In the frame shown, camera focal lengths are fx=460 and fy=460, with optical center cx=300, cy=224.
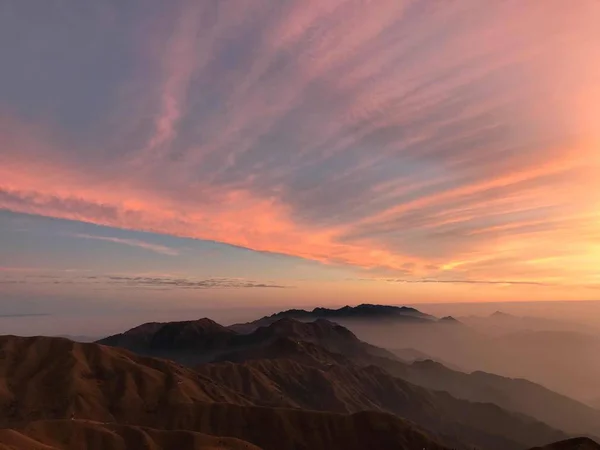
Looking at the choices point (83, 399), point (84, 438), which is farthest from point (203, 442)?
point (83, 399)

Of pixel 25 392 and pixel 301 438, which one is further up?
pixel 25 392

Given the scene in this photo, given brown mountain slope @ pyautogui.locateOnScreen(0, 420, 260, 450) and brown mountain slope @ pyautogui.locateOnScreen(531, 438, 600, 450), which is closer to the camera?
brown mountain slope @ pyautogui.locateOnScreen(531, 438, 600, 450)

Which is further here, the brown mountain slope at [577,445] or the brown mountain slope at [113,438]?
the brown mountain slope at [113,438]

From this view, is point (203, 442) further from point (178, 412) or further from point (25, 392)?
point (25, 392)

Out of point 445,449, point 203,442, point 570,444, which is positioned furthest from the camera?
point 445,449

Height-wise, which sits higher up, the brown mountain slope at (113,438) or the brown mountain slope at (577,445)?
the brown mountain slope at (577,445)

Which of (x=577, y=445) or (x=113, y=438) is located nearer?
(x=577, y=445)

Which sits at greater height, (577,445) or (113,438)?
(577,445)

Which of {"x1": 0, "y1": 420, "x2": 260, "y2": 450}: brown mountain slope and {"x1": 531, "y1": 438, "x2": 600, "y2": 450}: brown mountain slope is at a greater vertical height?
{"x1": 531, "y1": 438, "x2": 600, "y2": 450}: brown mountain slope
